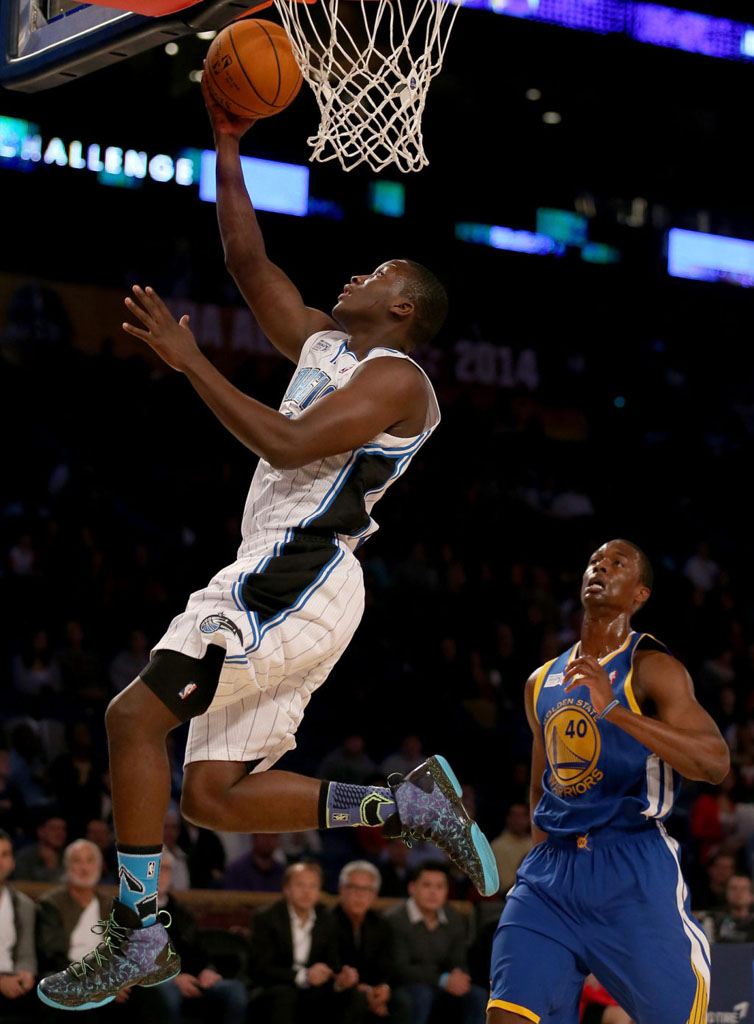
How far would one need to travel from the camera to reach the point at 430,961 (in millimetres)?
7402

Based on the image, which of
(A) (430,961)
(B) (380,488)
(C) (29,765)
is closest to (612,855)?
(B) (380,488)

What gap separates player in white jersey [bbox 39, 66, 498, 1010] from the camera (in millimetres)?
3551

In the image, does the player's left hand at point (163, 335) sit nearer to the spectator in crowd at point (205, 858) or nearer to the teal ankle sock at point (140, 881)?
the teal ankle sock at point (140, 881)

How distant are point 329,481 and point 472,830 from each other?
1.10 m

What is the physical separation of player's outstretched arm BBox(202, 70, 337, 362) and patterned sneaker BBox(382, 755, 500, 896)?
1432mm

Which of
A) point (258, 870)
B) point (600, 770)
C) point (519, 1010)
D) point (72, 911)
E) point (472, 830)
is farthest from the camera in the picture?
point (258, 870)

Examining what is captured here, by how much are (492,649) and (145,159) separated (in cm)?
592

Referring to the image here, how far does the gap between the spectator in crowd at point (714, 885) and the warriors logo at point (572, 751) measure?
4.36 metres

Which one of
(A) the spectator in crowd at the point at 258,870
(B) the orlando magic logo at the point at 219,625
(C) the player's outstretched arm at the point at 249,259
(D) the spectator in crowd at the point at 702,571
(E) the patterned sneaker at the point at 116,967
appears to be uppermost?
(C) the player's outstretched arm at the point at 249,259

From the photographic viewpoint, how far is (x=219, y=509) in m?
11.9

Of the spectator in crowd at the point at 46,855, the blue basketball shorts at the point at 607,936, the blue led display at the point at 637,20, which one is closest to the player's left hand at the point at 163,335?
the blue basketball shorts at the point at 607,936

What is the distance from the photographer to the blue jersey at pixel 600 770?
15.8 feet

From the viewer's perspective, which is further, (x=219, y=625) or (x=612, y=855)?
(x=612, y=855)

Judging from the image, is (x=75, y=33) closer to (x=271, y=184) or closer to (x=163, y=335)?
(x=163, y=335)
